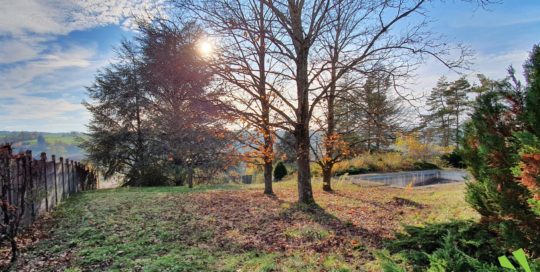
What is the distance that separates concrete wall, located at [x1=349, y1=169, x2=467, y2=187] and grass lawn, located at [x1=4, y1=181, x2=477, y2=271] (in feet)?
18.0

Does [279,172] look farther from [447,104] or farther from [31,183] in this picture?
[447,104]

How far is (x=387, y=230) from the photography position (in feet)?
15.6

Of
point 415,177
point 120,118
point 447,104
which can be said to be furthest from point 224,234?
point 447,104

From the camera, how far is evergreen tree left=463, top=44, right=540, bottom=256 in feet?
6.43

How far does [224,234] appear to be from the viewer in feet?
15.6

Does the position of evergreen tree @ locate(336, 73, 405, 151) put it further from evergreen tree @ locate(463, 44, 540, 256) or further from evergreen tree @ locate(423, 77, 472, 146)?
evergreen tree @ locate(423, 77, 472, 146)

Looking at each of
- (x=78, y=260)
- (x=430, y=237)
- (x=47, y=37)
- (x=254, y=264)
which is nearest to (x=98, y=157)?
(x=47, y=37)

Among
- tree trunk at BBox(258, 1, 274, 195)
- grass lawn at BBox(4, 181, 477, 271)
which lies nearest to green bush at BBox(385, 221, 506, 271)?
grass lawn at BBox(4, 181, 477, 271)

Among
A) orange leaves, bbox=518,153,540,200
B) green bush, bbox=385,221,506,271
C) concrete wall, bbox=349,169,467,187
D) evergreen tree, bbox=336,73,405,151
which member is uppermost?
evergreen tree, bbox=336,73,405,151

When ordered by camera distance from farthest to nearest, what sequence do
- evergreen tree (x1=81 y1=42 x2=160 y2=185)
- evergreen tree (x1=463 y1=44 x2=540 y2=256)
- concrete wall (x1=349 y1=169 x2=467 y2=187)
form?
evergreen tree (x1=81 y1=42 x2=160 y2=185) < concrete wall (x1=349 y1=169 x2=467 y2=187) < evergreen tree (x1=463 y1=44 x2=540 y2=256)

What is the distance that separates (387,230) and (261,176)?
12.7m

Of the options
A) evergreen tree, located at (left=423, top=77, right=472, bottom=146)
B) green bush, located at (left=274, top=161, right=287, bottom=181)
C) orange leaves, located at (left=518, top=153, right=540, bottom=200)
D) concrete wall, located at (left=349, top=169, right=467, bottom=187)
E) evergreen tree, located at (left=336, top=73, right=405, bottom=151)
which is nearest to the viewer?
orange leaves, located at (left=518, top=153, right=540, bottom=200)

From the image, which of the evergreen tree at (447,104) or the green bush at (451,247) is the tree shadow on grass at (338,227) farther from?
the evergreen tree at (447,104)

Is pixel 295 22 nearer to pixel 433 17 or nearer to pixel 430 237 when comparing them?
pixel 433 17
